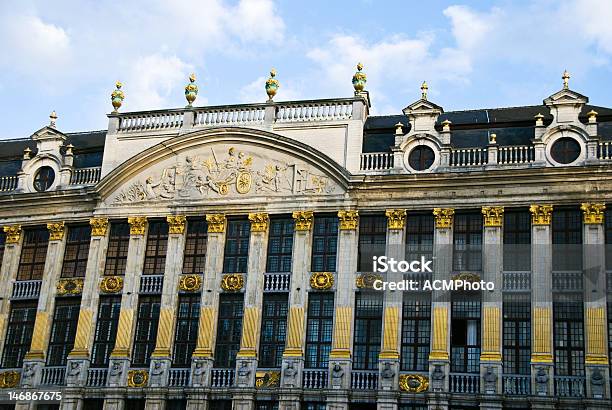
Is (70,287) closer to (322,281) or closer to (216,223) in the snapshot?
(216,223)

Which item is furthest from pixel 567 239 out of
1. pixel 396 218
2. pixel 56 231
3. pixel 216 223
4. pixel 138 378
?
pixel 56 231

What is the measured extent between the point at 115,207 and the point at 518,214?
44.5 ft

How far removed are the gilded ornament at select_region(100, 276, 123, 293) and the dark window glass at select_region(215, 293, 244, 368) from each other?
11.9 ft

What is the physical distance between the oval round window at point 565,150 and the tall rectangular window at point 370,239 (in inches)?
222

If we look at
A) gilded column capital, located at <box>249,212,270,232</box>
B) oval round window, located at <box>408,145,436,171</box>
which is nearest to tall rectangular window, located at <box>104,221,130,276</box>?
gilded column capital, located at <box>249,212,270,232</box>

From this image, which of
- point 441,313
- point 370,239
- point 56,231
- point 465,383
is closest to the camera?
point 465,383

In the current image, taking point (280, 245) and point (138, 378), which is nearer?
point (138, 378)

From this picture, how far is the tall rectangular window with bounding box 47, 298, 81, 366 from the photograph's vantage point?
110 feet

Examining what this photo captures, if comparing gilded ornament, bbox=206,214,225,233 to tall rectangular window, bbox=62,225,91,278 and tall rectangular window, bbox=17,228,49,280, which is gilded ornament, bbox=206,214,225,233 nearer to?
tall rectangular window, bbox=62,225,91,278

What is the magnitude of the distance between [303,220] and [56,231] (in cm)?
906

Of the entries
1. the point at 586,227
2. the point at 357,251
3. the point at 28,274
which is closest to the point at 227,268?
the point at 357,251

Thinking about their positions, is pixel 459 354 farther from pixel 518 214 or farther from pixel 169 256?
pixel 169 256

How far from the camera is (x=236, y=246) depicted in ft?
109

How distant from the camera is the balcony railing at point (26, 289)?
34781 millimetres
